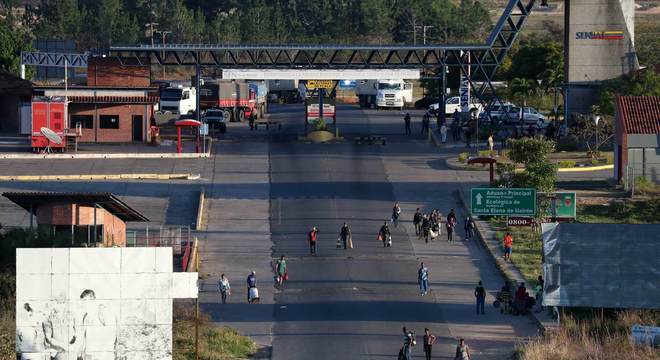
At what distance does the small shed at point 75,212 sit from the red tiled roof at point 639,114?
1096 inches

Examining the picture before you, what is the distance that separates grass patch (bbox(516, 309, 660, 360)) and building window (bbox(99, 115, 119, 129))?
4295cm

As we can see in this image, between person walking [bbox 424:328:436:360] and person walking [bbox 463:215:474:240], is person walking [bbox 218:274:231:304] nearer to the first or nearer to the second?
person walking [bbox 424:328:436:360]

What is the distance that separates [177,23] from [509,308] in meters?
104

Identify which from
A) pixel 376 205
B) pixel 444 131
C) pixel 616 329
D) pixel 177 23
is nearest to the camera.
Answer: pixel 616 329

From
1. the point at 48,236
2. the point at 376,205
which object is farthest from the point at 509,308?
the point at 376,205

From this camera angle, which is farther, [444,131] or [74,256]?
[444,131]

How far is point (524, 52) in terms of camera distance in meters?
106

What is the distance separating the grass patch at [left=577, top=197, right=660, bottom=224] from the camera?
2552 inches

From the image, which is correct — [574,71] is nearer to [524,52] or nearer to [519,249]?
[524,52]

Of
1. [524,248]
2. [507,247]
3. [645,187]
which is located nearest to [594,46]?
[645,187]

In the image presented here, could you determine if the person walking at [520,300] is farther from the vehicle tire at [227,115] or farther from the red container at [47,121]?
the vehicle tire at [227,115]

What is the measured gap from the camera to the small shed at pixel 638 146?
70.9 meters

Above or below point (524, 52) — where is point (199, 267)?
below

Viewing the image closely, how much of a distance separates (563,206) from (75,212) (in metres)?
19.8
